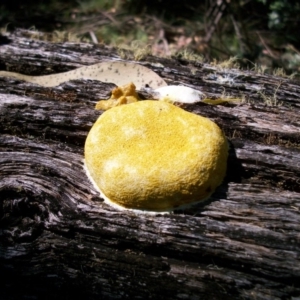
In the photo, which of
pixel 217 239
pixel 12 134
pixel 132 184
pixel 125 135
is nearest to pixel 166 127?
pixel 125 135

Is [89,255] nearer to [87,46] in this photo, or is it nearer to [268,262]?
[268,262]

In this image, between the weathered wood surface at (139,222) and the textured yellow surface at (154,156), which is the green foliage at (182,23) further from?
the textured yellow surface at (154,156)

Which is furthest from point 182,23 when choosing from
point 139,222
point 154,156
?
point 139,222

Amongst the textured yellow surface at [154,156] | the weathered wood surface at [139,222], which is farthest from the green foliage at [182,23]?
the textured yellow surface at [154,156]

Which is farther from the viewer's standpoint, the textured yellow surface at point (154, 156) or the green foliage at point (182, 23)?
the green foliage at point (182, 23)

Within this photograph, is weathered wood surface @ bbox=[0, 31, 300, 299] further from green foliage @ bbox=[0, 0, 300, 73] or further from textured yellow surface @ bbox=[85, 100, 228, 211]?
green foliage @ bbox=[0, 0, 300, 73]
